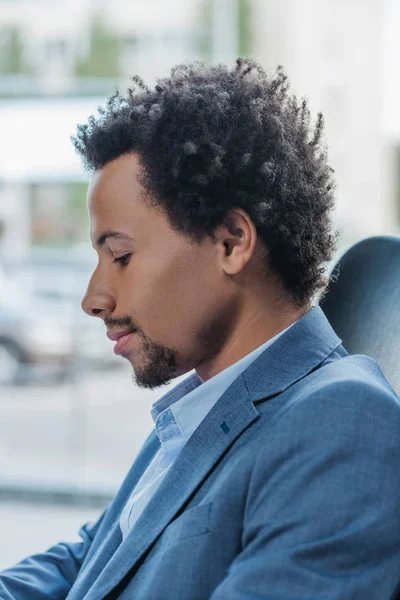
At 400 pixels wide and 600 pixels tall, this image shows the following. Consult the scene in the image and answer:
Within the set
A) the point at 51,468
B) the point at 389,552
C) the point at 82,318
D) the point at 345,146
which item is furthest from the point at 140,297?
the point at 51,468

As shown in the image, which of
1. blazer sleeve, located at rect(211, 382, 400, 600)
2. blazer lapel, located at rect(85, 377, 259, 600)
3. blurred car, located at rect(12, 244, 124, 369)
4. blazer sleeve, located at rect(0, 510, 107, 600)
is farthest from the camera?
blurred car, located at rect(12, 244, 124, 369)

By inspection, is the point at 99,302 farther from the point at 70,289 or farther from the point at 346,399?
the point at 70,289

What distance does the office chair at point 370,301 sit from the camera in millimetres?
1103

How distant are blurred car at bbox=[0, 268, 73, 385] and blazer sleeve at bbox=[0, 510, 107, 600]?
7.22 ft

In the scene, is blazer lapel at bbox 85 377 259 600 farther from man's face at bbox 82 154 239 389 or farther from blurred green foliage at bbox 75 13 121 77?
blurred green foliage at bbox 75 13 121 77

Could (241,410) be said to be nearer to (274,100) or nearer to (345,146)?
(274,100)

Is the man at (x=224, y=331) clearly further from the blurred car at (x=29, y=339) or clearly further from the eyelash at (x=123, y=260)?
the blurred car at (x=29, y=339)

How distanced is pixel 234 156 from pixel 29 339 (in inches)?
103

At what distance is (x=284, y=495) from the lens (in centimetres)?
75

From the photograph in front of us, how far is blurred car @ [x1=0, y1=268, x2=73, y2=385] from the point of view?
3357 millimetres

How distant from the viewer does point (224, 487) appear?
0.81 m

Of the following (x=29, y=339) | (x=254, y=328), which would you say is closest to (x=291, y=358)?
(x=254, y=328)

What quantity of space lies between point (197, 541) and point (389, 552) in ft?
0.56

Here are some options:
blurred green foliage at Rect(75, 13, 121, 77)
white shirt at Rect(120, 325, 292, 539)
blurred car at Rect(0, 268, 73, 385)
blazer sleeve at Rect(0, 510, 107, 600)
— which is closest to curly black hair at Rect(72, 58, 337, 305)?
white shirt at Rect(120, 325, 292, 539)
